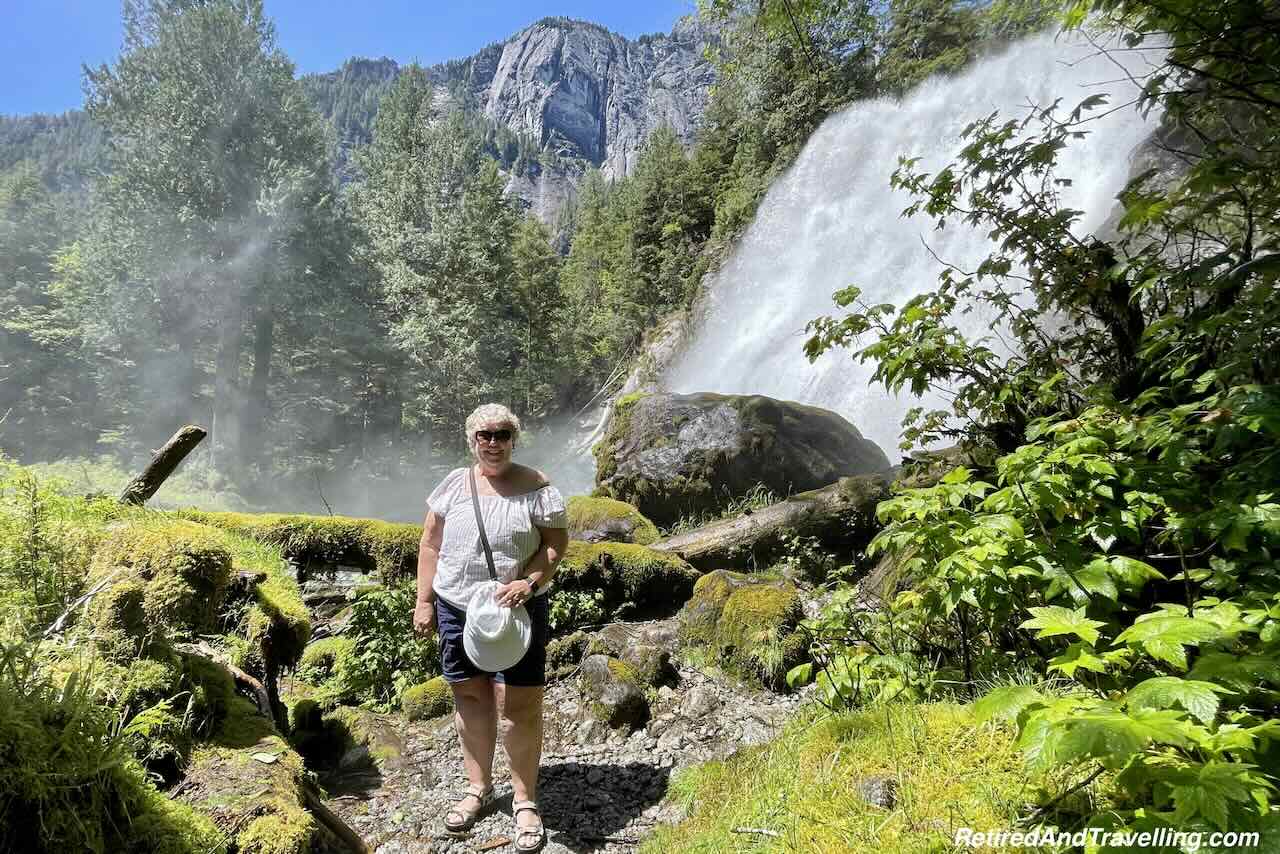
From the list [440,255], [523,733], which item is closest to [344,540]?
[523,733]

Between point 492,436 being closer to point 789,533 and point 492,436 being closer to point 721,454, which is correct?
point 789,533

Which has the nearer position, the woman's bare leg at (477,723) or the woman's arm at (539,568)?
the woman's arm at (539,568)

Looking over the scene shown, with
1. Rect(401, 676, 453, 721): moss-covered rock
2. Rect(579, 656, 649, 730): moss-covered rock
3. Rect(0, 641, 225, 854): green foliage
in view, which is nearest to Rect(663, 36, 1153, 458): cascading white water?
Rect(579, 656, 649, 730): moss-covered rock

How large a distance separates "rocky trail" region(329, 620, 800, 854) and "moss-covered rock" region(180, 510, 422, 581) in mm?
2275

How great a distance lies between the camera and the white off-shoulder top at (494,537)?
2898 millimetres

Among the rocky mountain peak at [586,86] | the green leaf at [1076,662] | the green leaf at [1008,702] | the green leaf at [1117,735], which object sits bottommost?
the green leaf at [1117,735]

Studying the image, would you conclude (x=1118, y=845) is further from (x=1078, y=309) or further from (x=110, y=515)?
(x=110, y=515)

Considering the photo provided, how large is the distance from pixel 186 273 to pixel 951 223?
2333 centimetres

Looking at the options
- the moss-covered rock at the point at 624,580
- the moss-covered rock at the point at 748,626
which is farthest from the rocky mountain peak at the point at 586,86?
the moss-covered rock at the point at 748,626

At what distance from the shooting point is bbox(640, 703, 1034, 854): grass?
1.68 meters

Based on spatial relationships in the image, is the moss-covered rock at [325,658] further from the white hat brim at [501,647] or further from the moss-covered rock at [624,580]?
the white hat brim at [501,647]

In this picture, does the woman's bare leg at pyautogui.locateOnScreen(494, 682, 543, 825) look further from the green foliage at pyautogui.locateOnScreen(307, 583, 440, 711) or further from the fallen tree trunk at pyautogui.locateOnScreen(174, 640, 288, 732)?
the green foliage at pyautogui.locateOnScreen(307, 583, 440, 711)

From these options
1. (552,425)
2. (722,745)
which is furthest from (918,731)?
(552,425)

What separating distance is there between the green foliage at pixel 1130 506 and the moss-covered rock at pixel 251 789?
217 centimetres
